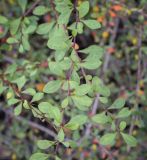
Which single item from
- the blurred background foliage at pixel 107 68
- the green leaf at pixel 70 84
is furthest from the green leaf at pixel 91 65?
the blurred background foliage at pixel 107 68

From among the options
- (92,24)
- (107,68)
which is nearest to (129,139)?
(92,24)

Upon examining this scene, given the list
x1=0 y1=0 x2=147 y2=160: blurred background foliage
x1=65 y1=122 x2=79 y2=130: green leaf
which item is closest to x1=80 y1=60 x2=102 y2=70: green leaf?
x1=65 y1=122 x2=79 y2=130: green leaf

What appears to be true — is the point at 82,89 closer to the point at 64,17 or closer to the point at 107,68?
the point at 64,17

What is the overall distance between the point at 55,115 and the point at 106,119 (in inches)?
8.0

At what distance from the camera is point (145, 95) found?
2.03 m

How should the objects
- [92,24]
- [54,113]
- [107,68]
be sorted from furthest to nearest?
[107,68], [92,24], [54,113]

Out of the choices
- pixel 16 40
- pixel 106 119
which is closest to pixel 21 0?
pixel 16 40

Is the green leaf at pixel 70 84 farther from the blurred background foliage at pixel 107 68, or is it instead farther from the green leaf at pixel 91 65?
the blurred background foliage at pixel 107 68

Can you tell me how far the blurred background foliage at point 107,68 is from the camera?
1.96 metres

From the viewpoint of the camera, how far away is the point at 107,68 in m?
2.16

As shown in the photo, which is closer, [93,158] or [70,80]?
[70,80]

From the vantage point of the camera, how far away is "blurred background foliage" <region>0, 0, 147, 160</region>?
6.42 ft

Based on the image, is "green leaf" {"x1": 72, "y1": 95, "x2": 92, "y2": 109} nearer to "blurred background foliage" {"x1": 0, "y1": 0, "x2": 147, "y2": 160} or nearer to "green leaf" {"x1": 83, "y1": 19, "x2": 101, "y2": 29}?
"green leaf" {"x1": 83, "y1": 19, "x2": 101, "y2": 29}

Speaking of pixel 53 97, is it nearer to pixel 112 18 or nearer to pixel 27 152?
pixel 27 152
